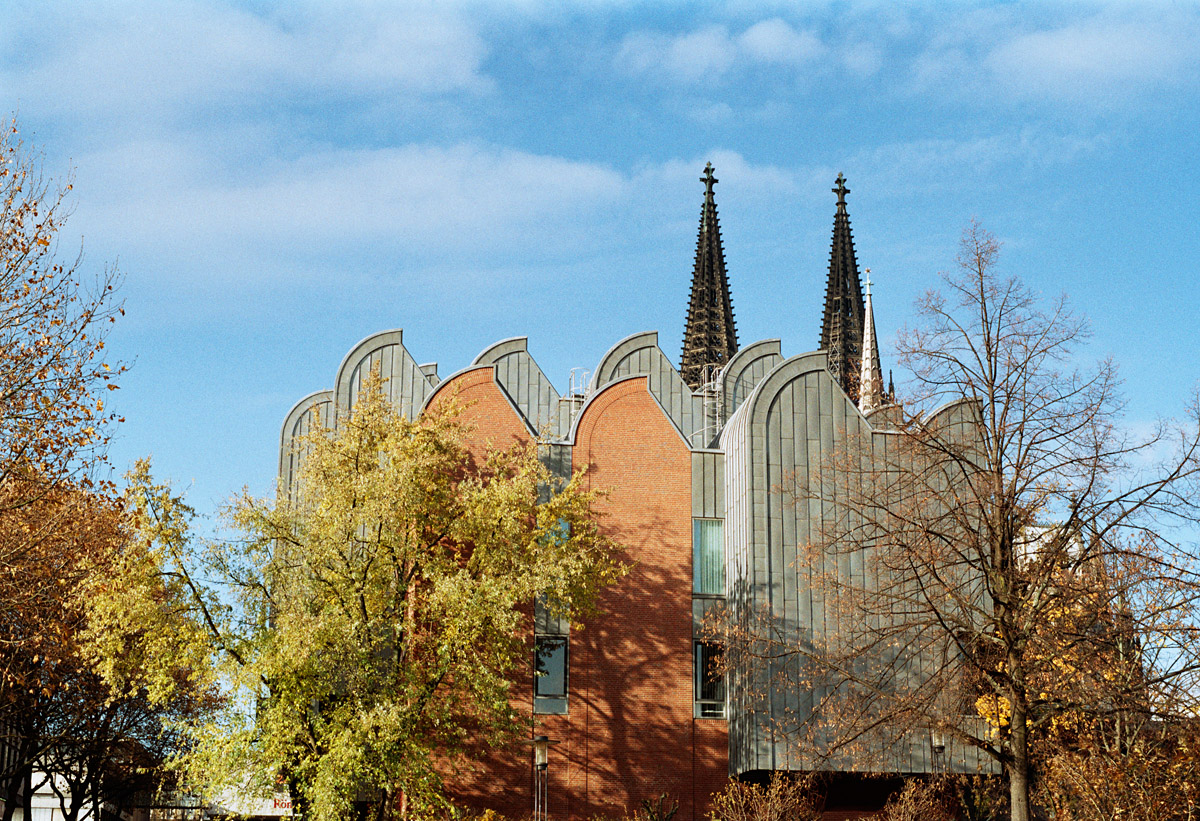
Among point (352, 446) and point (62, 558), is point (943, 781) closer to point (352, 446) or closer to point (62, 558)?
point (352, 446)

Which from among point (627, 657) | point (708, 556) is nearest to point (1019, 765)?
point (627, 657)

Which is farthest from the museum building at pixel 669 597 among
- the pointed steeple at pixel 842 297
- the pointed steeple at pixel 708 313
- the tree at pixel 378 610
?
the pointed steeple at pixel 842 297

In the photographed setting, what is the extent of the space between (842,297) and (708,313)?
31.3 ft

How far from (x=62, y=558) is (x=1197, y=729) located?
21.3 meters

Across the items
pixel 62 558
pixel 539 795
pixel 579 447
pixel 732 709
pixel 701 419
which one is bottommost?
pixel 539 795

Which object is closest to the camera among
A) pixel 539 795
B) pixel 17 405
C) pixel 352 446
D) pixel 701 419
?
pixel 17 405

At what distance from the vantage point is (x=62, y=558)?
24.7m

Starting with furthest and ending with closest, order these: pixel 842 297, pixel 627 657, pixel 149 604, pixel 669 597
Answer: pixel 842 297
pixel 669 597
pixel 627 657
pixel 149 604

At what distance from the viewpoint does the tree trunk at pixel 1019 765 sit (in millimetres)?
18812

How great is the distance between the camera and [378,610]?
28.0 m

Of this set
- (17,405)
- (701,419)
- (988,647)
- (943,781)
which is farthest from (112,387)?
(701,419)

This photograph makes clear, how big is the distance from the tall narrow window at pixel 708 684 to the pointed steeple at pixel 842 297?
124ft

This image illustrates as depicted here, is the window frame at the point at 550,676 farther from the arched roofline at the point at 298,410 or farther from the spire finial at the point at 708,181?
the spire finial at the point at 708,181

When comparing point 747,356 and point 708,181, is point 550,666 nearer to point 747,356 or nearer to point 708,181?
point 747,356
